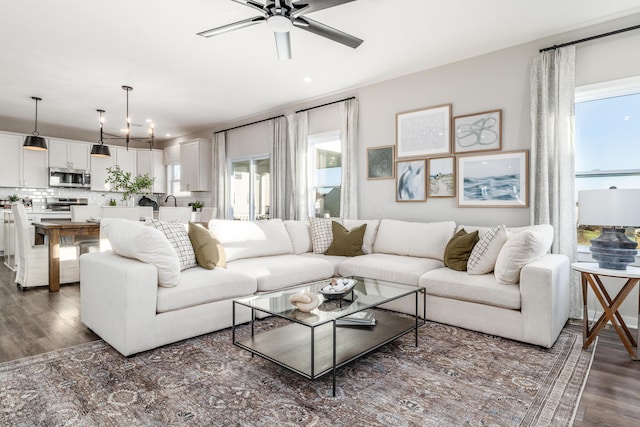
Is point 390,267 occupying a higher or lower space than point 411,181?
lower

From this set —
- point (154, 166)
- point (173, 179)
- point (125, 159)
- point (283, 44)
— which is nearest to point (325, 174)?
point (283, 44)

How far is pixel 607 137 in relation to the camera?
3.30 metres

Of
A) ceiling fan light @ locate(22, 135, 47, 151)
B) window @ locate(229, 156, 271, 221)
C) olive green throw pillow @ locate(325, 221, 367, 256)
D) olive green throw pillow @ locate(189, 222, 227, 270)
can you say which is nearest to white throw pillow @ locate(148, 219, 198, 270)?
olive green throw pillow @ locate(189, 222, 227, 270)

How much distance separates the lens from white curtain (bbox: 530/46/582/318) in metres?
3.25

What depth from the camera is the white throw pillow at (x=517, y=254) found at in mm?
2676

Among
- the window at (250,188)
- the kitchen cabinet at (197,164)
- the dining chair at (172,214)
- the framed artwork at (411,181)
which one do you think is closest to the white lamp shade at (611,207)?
the framed artwork at (411,181)

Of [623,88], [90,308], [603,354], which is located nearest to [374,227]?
[603,354]

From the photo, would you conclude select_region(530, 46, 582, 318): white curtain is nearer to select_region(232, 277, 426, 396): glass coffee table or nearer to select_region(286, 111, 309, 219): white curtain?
select_region(232, 277, 426, 396): glass coffee table

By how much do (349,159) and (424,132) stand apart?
1.10 m

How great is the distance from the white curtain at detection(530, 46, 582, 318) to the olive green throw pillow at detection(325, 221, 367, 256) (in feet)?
5.82

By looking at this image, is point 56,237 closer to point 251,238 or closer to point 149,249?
point 251,238

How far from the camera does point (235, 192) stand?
7145 millimetres

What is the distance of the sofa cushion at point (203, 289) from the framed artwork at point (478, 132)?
2.74 meters

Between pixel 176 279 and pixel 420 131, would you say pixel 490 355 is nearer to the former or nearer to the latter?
pixel 176 279
